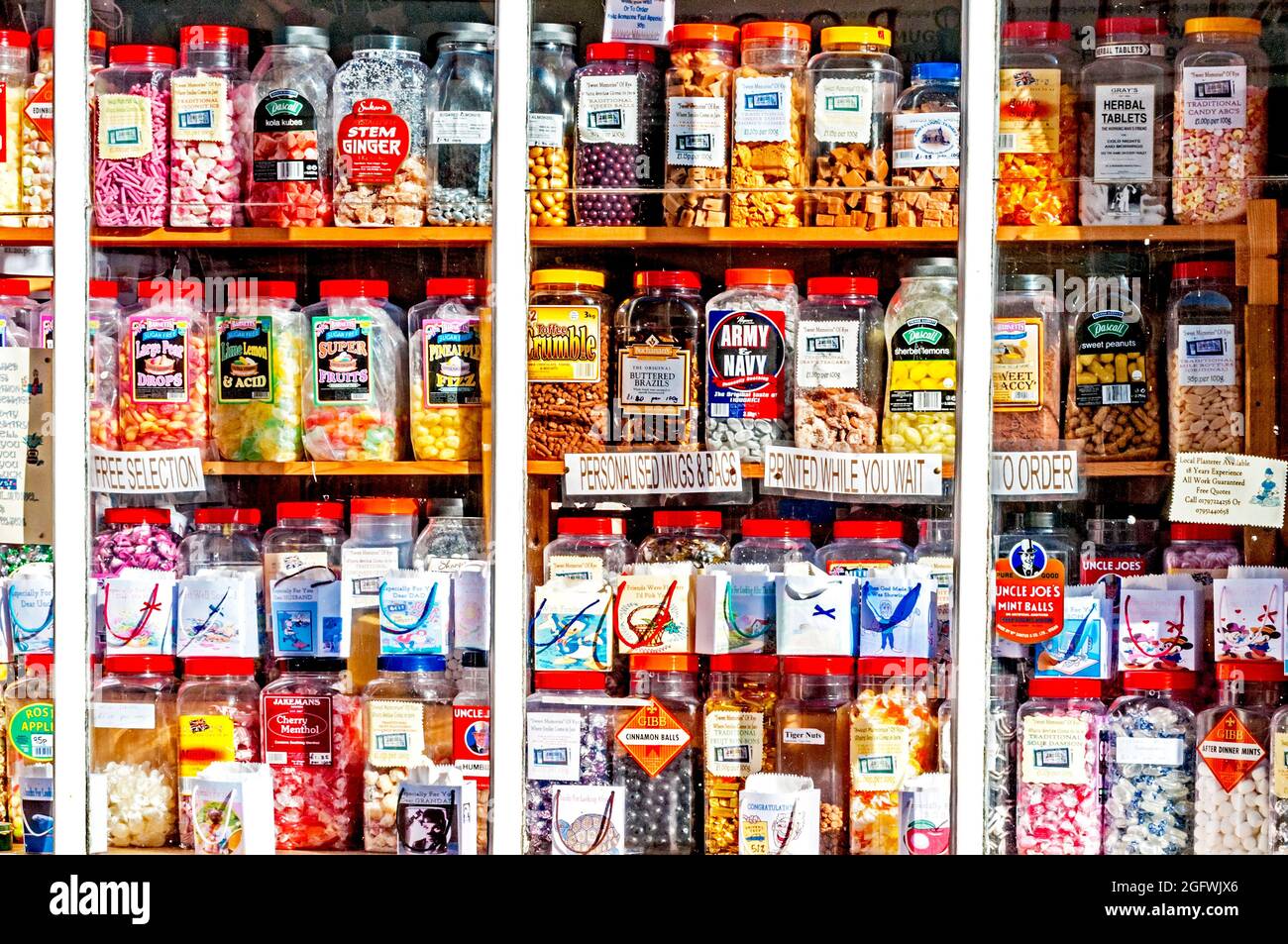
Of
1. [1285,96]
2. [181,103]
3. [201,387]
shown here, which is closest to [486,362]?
[201,387]

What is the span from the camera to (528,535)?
7.75 feet

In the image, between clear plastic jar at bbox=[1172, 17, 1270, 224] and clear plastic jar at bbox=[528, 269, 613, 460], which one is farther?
clear plastic jar at bbox=[528, 269, 613, 460]

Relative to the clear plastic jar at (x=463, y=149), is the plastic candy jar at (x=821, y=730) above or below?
below

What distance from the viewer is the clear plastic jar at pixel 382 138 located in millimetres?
2383

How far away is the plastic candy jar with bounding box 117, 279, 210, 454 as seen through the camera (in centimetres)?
242

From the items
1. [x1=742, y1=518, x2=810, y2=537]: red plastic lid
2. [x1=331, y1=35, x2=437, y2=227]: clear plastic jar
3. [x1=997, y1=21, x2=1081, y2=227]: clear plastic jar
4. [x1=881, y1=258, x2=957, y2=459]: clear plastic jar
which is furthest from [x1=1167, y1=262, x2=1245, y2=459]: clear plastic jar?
[x1=331, y1=35, x2=437, y2=227]: clear plastic jar

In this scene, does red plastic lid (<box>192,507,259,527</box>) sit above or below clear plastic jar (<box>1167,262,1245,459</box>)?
→ below

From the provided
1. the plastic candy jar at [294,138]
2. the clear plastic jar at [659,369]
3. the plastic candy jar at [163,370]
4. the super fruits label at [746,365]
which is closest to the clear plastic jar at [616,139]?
the clear plastic jar at [659,369]

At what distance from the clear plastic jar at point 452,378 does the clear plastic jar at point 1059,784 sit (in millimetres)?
1110

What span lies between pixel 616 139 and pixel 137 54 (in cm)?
89

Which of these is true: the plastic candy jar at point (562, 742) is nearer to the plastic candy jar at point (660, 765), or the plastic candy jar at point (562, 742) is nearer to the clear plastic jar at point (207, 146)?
the plastic candy jar at point (660, 765)

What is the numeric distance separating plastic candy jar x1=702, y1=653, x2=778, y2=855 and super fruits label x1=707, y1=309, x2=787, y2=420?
444 mm

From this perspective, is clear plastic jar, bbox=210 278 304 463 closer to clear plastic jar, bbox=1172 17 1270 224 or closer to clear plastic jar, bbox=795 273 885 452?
clear plastic jar, bbox=795 273 885 452
